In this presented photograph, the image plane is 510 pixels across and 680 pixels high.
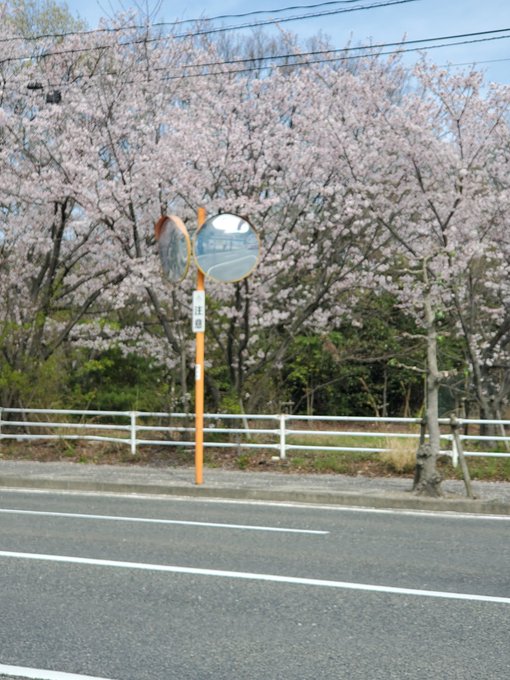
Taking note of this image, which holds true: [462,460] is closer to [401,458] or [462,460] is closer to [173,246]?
[401,458]

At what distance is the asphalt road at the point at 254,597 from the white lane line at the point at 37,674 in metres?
0.06

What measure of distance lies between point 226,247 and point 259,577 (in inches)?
309

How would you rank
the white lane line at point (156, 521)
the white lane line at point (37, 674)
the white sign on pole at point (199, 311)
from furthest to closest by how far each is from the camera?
the white sign on pole at point (199, 311) → the white lane line at point (156, 521) → the white lane line at point (37, 674)

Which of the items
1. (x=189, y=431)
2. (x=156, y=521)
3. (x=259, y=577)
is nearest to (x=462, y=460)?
(x=156, y=521)

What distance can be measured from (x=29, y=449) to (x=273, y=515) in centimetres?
912

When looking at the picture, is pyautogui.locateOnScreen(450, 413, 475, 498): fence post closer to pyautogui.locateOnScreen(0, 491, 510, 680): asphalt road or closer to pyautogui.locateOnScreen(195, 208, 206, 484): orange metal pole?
pyautogui.locateOnScreen(0, 491, 510, 680): asphalt road

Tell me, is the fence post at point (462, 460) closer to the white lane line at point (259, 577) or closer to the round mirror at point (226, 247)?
the round mirror at point (226, 247)

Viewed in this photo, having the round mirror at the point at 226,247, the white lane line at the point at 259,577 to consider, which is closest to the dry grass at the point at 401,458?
the round mirror at the point at 226,247

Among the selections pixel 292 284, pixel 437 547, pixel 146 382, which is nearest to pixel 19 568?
pixel 437 547

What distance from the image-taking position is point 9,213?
69.0 ft

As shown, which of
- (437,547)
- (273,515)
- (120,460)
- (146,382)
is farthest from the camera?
(146,382)

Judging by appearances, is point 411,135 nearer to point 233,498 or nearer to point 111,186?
point 111,186

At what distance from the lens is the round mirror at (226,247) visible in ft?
46.8

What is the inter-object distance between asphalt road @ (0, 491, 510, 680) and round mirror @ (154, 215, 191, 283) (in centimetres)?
522
